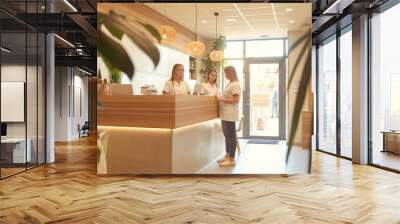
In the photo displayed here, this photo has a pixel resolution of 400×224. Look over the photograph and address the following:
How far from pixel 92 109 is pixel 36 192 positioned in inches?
533

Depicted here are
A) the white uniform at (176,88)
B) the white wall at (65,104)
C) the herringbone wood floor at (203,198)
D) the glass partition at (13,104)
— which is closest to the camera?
the herringbone wood floor at (203,198)

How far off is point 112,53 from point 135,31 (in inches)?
20.4

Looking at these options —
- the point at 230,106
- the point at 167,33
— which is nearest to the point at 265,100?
the point at 230,106

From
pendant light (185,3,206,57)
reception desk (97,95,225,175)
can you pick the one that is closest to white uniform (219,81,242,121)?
reception desk (97,95,225,175)

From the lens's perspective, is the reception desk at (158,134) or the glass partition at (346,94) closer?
the reception desk at (158,134)

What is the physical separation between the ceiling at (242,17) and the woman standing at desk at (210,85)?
0.63 m

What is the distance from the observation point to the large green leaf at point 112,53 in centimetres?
590

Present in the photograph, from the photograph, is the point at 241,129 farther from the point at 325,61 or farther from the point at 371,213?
the point at 325,61

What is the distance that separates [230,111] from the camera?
604 cm

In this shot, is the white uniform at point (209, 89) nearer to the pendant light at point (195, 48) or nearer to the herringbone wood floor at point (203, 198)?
the pendant light at point (195, 48)

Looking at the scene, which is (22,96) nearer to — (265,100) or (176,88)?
(176,88)

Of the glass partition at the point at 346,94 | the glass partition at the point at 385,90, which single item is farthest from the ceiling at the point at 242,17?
the glass partition at the point at 346,94

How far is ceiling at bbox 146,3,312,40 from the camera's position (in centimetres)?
593

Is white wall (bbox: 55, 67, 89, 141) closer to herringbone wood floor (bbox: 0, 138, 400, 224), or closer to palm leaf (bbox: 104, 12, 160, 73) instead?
herringbone wood floor (bbox: 0, 138, 400, 224)
